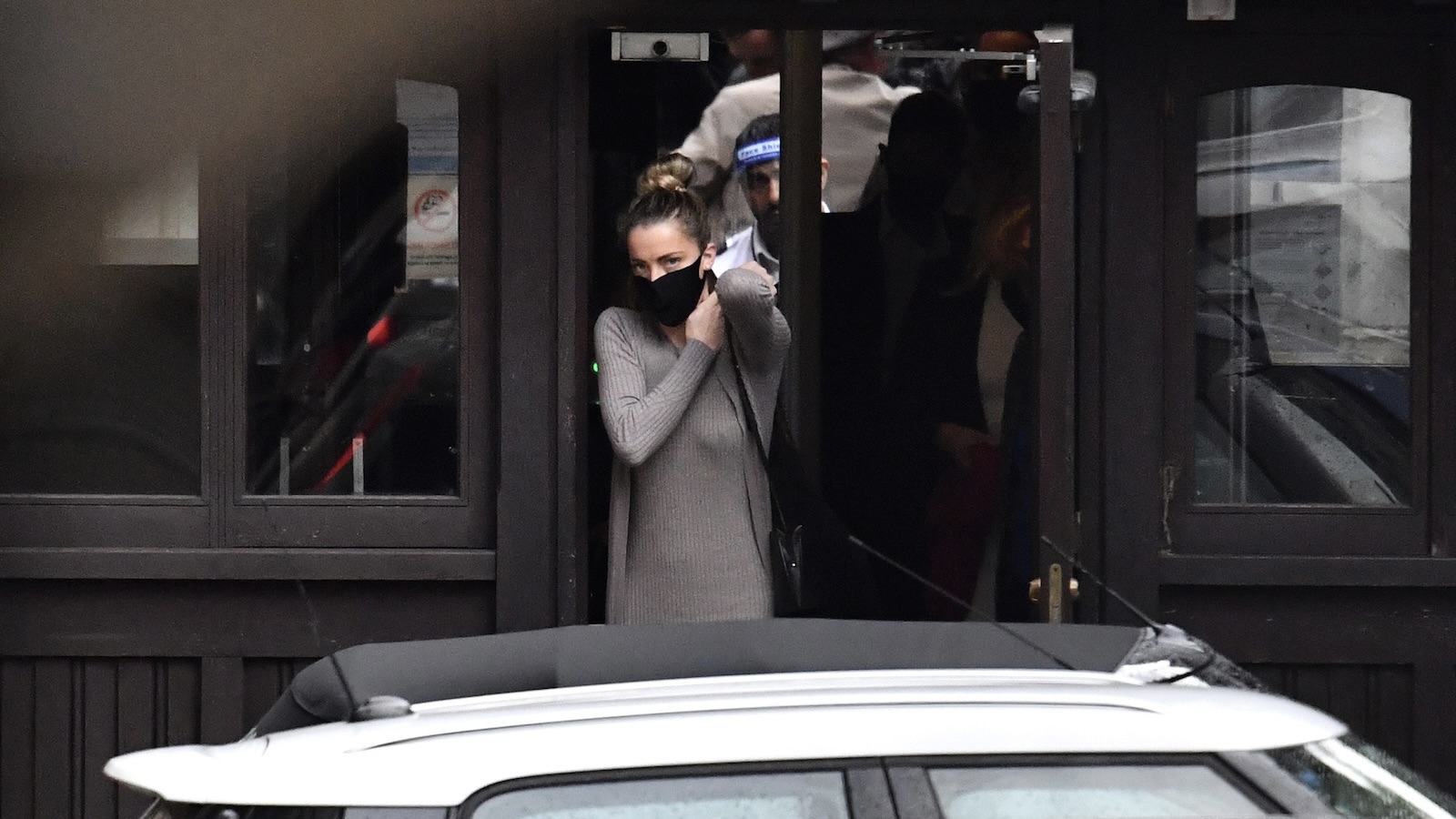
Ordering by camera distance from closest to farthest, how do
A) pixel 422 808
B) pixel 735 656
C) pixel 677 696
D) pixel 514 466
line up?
1. pixel 422 808
2. pixel 677 696
3. pixel 735 656
4. pixel 514 466

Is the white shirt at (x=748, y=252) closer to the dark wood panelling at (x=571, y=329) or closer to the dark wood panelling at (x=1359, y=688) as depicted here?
the dark wood panelling at (x=571, y=329)

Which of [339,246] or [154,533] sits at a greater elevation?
[339,246]

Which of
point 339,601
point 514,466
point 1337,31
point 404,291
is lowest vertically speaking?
point 339,601

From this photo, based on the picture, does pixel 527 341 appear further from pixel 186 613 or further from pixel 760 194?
pixel 760 194

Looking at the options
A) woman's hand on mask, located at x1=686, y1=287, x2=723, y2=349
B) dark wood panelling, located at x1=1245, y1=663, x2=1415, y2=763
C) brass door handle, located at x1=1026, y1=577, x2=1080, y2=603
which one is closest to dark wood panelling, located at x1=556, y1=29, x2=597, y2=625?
woman's hand on mask, located at x1=686, y1=287, x2=723, y2=349

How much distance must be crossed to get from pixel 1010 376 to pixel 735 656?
127 inches

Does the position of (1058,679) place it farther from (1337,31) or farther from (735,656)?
(1337,31)

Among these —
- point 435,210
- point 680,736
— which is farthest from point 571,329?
point 680,736

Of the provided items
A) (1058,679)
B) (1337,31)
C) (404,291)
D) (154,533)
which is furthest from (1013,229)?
(1058,679)

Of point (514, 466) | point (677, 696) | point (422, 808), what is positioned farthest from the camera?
point (514, 466)

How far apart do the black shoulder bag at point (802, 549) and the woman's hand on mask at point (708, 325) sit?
92 millimetres

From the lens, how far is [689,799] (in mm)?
2494

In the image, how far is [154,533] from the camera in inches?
223

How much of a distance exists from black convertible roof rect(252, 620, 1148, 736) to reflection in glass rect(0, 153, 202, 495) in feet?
9.05
